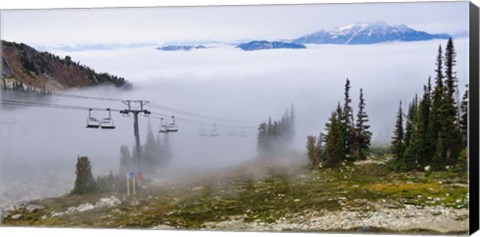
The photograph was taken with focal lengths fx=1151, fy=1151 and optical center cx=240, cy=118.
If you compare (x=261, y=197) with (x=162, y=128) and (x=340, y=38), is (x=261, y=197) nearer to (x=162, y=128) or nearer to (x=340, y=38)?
(x=162, y=128)

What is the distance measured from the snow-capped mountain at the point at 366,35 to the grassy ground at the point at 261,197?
1.54m

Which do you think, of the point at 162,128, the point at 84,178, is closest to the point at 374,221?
the point at 162,128

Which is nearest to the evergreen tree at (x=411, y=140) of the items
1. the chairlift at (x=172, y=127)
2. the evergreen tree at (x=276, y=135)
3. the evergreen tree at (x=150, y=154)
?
the evergreen tree at (x=276, y=135)

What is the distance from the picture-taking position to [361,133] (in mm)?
14211

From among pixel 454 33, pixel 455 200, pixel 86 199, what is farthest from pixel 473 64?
pixel 86 199

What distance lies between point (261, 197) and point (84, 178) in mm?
2356

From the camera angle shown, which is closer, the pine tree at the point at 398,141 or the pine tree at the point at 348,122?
the pine tree at the point at 398,141

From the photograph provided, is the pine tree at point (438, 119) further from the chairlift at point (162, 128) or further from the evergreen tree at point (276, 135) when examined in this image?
the chairlift at point (162, 128)

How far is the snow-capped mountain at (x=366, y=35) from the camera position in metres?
13.9

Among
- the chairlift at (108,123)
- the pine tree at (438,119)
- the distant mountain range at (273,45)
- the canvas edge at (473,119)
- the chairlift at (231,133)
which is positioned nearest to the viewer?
the canvas edge at (473,119)

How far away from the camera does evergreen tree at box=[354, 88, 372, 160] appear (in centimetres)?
1412

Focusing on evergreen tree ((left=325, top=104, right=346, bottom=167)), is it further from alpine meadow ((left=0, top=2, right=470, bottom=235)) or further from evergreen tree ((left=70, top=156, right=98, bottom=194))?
evergreen tree ((left=70, top=156, right=98, bottom=194))

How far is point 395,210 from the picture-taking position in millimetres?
13852

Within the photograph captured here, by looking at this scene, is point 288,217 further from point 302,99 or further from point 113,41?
point 113,41
